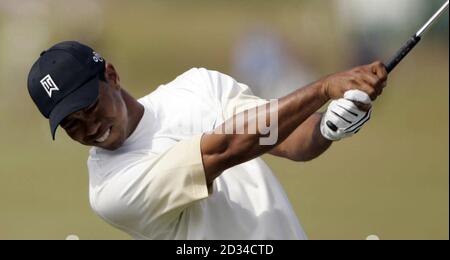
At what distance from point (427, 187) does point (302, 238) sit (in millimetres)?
8547

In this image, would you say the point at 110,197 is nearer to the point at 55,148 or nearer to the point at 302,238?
the point at 302,238

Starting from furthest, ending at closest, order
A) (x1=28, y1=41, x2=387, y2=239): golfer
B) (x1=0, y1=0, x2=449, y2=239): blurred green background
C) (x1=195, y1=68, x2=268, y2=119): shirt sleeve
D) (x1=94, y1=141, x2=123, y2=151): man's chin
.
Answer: (x1=0, y1=0, x2=449, y2=239): blurred green background
(x1=195, y1=68, x2=268, y2=119): shirt sleeve
(x1=94, y1=141, x2=123, y2=151): man's chin
(x1=28, y1=41, x2=387, y2=239): golfer

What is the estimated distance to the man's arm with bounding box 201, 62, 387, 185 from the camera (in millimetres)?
3881

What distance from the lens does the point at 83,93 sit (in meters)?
4.13

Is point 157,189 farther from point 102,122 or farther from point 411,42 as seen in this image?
point 411,42

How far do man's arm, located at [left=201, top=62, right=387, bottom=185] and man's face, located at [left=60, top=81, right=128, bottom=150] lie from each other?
0.37 meters

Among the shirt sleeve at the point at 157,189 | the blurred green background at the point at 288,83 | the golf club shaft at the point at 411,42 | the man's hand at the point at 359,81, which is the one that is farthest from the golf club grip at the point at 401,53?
the blurred green background at the point at 288,83

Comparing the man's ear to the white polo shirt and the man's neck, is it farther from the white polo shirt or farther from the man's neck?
the white polo shirt

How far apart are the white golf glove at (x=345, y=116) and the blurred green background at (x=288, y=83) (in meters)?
6.33

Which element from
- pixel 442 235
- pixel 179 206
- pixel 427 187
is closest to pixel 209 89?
pixel 179 206

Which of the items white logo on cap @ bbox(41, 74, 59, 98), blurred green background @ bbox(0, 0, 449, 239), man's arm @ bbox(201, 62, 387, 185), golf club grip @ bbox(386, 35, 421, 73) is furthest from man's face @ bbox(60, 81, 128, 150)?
blurred green background @ bbox(0, 0, 449, 239)

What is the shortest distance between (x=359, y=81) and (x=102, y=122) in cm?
102

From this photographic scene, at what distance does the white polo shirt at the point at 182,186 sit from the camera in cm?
418

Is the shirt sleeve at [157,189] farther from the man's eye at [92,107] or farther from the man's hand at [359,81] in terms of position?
the man's hand at [359,81]
